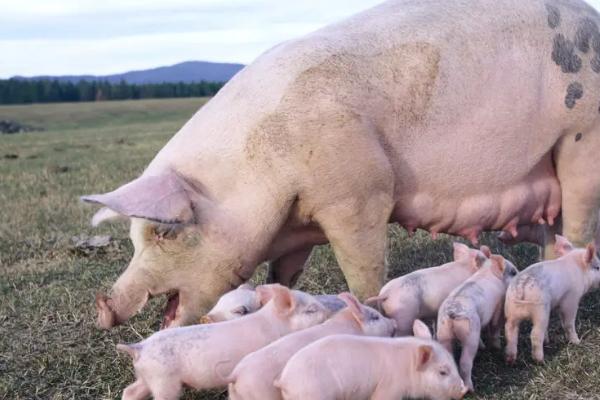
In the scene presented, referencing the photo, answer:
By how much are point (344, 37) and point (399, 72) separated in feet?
1.10

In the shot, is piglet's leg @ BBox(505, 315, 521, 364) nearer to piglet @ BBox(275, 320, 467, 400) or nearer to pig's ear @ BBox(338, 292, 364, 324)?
piglet @ BBox(275, 320, 467, 400)

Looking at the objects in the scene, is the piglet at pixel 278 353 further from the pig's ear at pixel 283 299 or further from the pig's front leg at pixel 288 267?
the pig's front leg at pixel 288 267

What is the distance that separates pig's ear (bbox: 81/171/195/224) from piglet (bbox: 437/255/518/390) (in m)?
1.27

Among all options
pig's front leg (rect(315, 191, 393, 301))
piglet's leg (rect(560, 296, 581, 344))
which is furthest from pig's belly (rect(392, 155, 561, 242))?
piglet's leg (rect(560, 296, 581, 344))

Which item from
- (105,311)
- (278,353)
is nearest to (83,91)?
(105,311)

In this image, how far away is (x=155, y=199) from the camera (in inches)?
160

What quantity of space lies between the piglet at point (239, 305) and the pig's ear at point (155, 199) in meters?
0.43

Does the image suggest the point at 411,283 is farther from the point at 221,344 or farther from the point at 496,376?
the point at 221,344

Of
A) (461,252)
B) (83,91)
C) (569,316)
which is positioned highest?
(461,252)

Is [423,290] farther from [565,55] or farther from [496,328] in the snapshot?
→ [565,55]

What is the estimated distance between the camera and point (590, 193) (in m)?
4.85

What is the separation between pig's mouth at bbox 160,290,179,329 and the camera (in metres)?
4.40

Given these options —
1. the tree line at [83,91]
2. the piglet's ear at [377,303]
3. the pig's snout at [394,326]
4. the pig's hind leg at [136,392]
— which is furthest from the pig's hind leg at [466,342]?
the tree line at [83,91]

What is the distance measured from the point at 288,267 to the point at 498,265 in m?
1.26
